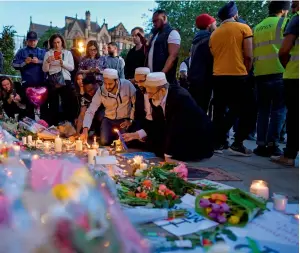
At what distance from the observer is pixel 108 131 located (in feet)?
18.1

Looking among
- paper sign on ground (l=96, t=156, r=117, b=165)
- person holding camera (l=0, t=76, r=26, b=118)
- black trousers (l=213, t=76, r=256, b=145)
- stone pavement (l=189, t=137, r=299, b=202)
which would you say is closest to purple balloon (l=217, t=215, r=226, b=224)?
stone pavement (l=189, t=137, r=299, b=202)

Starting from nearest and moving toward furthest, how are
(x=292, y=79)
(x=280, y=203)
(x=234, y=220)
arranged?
(x=234, y=220) → (x=280, y=203) → (x=292, y=79)

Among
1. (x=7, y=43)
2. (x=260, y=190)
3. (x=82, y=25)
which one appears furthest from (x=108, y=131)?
(x=82, y=25)

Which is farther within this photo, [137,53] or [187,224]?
[137,53]

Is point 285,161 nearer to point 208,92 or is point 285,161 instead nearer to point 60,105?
point 208,92

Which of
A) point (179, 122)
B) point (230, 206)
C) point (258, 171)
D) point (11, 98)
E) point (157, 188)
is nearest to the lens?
point (230, 206)

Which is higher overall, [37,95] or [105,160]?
[37,95]

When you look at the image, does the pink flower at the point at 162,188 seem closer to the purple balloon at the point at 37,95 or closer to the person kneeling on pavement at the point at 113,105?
the person kneeling on pavement at the point at 113,105

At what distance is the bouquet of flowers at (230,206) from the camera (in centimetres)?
230

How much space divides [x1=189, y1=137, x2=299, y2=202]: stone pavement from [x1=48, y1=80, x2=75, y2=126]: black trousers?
10.4 feet

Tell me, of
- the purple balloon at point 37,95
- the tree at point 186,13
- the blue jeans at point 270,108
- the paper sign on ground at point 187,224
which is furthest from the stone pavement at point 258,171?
the tree at point 186,13

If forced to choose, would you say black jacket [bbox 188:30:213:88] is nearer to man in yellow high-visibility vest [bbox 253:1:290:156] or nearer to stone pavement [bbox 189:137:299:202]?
man in yellow high-visibility vest [bbox 253:1:290:156]

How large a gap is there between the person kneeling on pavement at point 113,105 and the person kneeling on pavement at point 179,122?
1029 millimetres

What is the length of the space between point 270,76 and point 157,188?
2539mm
